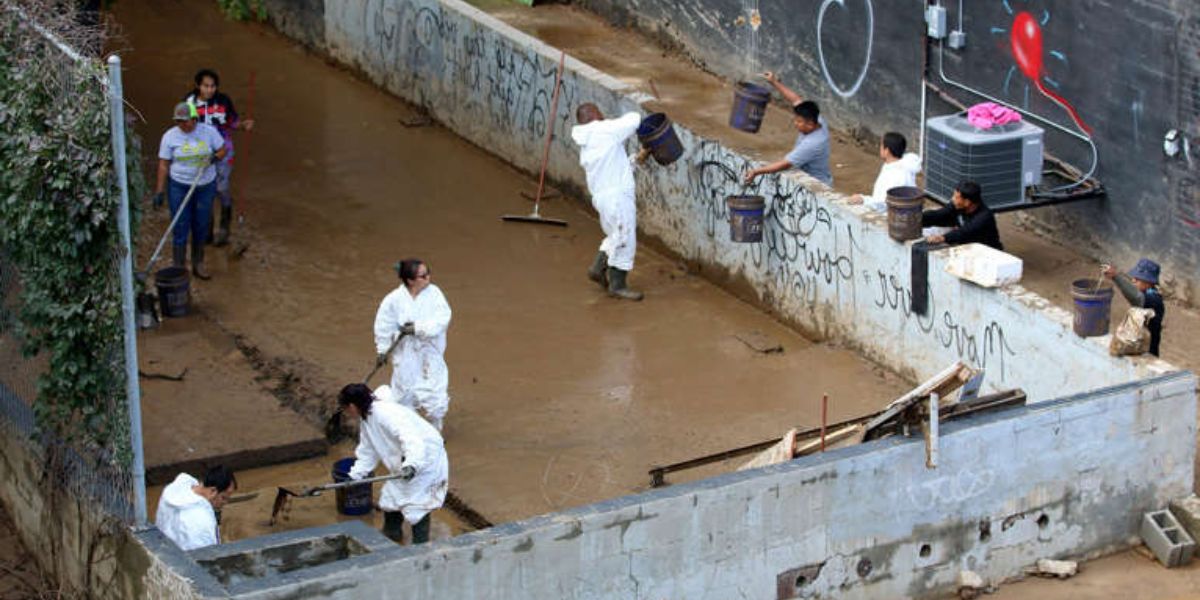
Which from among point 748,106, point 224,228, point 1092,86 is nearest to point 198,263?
point 224,228

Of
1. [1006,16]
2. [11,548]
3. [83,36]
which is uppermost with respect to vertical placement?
[83,36]

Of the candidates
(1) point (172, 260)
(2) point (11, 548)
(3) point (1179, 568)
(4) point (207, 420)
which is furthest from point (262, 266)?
(3) point (1179, 568)

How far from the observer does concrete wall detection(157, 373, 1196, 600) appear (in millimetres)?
12547

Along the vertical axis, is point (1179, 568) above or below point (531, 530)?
below

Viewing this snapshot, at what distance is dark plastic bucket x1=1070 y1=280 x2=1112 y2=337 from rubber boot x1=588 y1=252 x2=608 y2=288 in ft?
15.9

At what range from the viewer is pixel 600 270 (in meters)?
18.7

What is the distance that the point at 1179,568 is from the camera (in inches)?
566

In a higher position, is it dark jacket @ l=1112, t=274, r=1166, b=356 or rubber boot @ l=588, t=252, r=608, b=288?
dark jacket @ l=1112, t=274, r=1166, b=356

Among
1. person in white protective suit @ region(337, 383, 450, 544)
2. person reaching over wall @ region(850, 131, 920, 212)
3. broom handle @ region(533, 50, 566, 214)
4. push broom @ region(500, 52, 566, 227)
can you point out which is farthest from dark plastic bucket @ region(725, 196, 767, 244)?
person in white protective suit @ region(337, 383, 450, 544)

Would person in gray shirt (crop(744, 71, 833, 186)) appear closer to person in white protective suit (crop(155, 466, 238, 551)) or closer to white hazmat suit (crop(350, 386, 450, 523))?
white hazmat suit (crop(350, 386, 450, 523))

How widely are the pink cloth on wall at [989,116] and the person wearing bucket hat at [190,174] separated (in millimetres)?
5984

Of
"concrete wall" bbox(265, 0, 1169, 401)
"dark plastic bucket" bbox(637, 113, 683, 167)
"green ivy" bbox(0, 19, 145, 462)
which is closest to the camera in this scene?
"green ivy" bbox(0, 19, 145, 462)

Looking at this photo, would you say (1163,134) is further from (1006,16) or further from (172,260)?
(172,260)

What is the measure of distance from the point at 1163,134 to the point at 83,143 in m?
8.35
